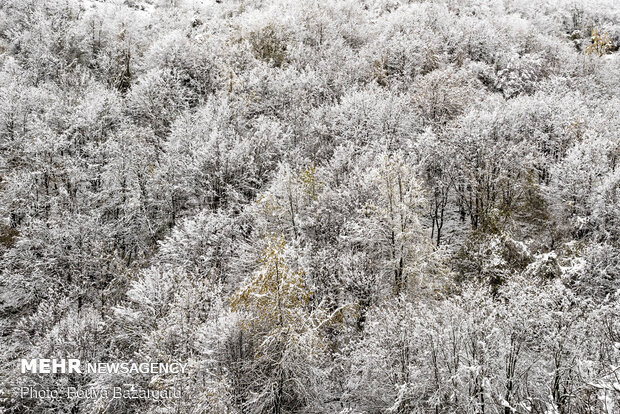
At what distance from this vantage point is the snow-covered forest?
17578 mm

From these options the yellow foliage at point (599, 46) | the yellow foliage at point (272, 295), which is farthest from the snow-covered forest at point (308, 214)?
the yellow foliage at point (599, 46)

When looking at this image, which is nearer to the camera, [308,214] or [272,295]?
[272,295]

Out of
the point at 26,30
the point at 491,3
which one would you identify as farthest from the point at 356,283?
the point at 491,3

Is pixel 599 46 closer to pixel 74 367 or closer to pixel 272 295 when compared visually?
pixel 272 295

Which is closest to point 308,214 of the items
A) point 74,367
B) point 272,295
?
point 272,295

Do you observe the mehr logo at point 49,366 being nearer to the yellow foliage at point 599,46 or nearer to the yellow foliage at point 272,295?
the yellow foliage at point 272,295

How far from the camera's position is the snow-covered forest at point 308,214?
57.7ft

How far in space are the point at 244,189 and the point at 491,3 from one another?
51.9 metres

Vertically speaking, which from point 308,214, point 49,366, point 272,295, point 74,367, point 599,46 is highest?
point 599,46

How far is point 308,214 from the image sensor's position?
89.2 ft

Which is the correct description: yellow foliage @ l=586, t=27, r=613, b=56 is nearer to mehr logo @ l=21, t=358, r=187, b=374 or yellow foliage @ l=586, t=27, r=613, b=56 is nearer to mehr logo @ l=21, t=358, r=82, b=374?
mehr logo @ l=21, t=358, r=187, b=374

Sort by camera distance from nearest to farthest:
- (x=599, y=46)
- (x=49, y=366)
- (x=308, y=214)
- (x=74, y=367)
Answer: (x=74, y=367), (x=49, y=366), (x=308, y=214), (x=599, y=46)

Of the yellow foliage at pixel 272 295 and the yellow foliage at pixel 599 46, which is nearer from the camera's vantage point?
the yellow foliage at pixel 272 295

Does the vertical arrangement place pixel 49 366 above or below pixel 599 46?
below
